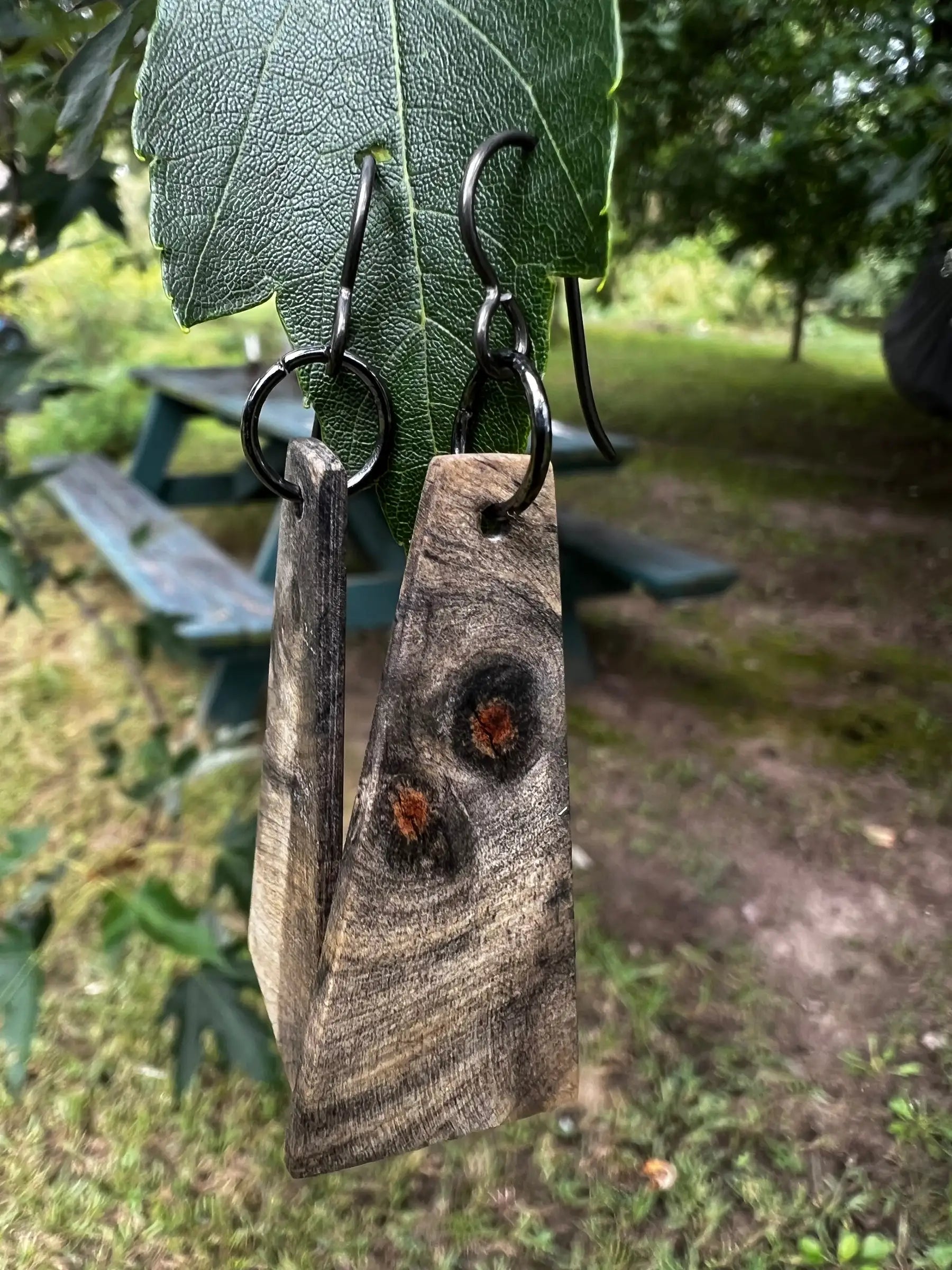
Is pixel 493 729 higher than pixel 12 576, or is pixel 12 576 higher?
pixel 493 729

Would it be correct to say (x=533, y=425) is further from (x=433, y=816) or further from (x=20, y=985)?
(x=20, y=985)

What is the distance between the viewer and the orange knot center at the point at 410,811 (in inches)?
17.1

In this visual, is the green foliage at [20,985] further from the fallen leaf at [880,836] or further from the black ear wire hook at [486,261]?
the fallen leaf at [880,836]

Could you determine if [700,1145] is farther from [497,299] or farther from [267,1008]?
[497,299]

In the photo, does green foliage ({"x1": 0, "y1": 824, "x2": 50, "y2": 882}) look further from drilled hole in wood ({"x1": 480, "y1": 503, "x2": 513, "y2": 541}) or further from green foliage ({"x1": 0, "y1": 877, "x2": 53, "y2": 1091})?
drilled hole in wood ({"x1": 480, "y1": 503, "x2": 513, "y2": 541})

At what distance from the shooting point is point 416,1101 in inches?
18.9

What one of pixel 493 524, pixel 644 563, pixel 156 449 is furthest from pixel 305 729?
pixel 156 449

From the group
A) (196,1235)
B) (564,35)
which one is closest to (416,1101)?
(564,35)

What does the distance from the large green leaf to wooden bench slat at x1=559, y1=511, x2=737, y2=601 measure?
195 cm

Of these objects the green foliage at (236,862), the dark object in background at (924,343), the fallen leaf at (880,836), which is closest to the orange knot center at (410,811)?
the green foliage at (236,862)

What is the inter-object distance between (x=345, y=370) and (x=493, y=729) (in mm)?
186

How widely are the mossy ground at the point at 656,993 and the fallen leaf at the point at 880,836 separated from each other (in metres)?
0.02

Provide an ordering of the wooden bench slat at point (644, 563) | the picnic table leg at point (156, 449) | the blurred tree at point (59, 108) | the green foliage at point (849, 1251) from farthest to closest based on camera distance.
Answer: the picnic table leg at point (156, 449)
the wooden bench slat at point (644, 563)
the green foliage at point (849, 1251)
the blurred tree at point (59, 108)

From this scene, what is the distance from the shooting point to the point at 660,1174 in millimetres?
1295
